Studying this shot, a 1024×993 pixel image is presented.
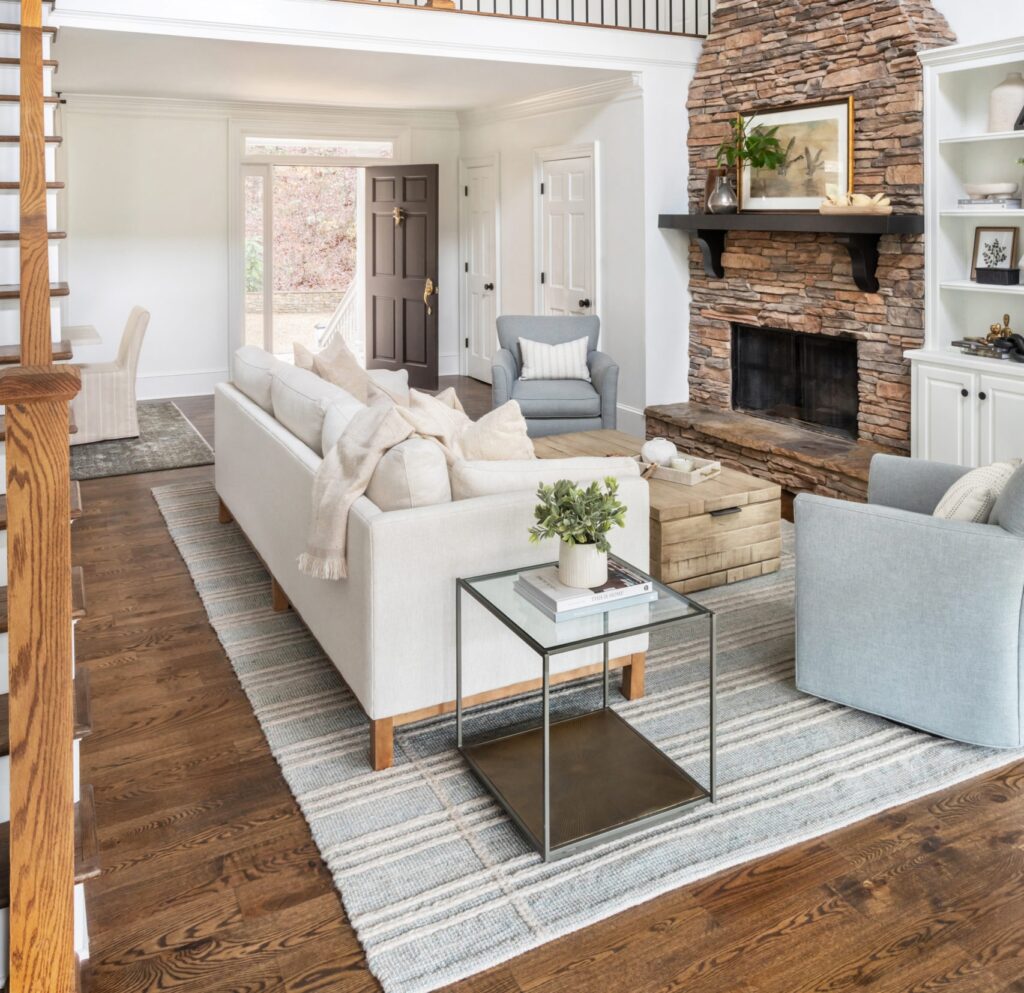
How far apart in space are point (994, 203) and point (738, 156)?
1.75 metres

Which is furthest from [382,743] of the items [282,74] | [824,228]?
[282,74]

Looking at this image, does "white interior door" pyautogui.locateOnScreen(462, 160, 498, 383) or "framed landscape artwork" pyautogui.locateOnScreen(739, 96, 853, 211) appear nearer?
"framed landscape artwork" pyautogui.locateOnScreen(739, 96, 853, 211)

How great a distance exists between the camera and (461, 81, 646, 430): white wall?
22.4ft

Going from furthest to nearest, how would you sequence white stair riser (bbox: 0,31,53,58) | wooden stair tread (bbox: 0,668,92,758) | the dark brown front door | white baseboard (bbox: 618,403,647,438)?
the dark brown front door
white baseboard (bbox: 618,403,647,438)
white stair riser (bbox: 0,31,53,58)
wooden stair tread (bbox: 0,668,92,758)

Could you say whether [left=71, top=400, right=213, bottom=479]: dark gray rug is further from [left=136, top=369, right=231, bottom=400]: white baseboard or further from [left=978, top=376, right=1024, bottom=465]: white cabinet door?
[left=978, top=376, right=1024, bottom=465]: white cabinet door

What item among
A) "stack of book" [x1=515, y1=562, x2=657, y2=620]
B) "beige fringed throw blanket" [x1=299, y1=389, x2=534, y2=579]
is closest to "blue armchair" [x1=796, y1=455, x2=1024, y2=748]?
"stack of book" [x1=515, y1=562, x2=657, y2=620]

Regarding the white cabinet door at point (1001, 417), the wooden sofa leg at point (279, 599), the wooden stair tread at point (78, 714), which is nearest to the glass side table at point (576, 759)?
the wooden stair tread at point (78, 714)

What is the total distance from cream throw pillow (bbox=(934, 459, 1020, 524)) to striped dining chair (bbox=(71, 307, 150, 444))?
18.5 feet

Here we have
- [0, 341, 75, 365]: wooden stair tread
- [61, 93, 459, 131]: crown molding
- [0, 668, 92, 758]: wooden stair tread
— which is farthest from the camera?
[61, 93, 459, 131]: crown molding

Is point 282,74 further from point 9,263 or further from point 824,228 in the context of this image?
point 824,228

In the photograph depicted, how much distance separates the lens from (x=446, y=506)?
2764 millimetres

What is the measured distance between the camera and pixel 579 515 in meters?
2.53

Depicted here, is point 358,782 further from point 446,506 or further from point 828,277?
point 828,277

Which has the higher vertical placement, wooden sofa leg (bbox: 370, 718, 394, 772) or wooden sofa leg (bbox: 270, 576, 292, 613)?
wooden sofa leg (bbox: 270, 576, 292, 613)
